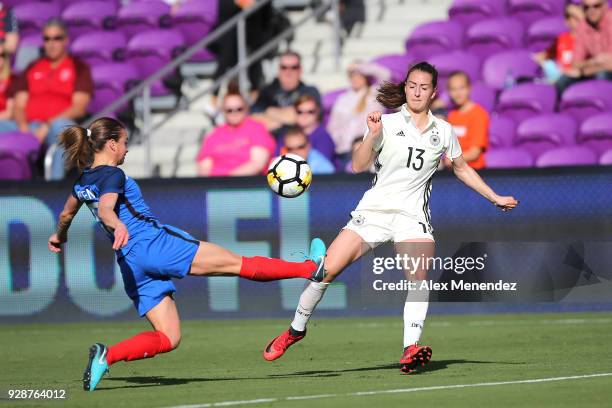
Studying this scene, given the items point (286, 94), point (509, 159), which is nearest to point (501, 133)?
point (509, 159)

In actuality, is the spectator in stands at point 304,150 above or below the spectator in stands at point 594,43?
below

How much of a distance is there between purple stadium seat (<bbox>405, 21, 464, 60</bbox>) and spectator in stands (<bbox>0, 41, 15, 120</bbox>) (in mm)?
5322

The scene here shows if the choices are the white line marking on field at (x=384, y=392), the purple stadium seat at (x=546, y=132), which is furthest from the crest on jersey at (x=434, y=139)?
the purple stadium seat at (x=546, y=132)

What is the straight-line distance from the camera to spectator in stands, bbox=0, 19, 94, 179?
1557cm

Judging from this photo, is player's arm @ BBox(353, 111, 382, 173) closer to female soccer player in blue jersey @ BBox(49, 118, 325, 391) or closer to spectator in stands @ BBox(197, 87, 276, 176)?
female soccer player in blue jersey @ BBox(49, 118, 325, 391)

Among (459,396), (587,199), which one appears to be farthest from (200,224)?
(459,396)

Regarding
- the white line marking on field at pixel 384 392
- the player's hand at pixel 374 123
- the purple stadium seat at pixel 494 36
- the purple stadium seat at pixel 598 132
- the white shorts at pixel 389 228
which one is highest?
the purple stadium seat at pixel 494 36

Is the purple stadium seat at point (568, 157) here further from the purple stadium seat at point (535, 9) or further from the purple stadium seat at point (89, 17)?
the purple stadium seat at point (89, 17)

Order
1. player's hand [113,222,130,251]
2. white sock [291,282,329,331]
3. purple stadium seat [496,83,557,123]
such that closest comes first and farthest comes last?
1. player's hand [113,222,130,251]
2. white sock [291,282,329,331]
3. purple stadium seat [496,83,557,123]

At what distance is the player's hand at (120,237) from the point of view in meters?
7.36

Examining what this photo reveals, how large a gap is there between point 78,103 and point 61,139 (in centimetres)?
767

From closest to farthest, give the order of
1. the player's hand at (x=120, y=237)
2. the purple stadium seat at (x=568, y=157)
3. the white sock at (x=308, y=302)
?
1. the player's hand at (x=120, y=237)
2. the white sock at (x=308, y=302)
3. the purple stadium seat at (x=568, y=157)

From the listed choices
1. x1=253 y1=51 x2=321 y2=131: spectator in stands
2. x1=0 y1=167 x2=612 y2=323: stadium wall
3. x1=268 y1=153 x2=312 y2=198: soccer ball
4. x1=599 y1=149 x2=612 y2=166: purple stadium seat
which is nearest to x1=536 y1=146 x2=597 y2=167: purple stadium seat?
x1=599 y1=149 x2=612 y2=166: purple stadium seat

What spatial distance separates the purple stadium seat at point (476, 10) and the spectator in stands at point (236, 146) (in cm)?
345
